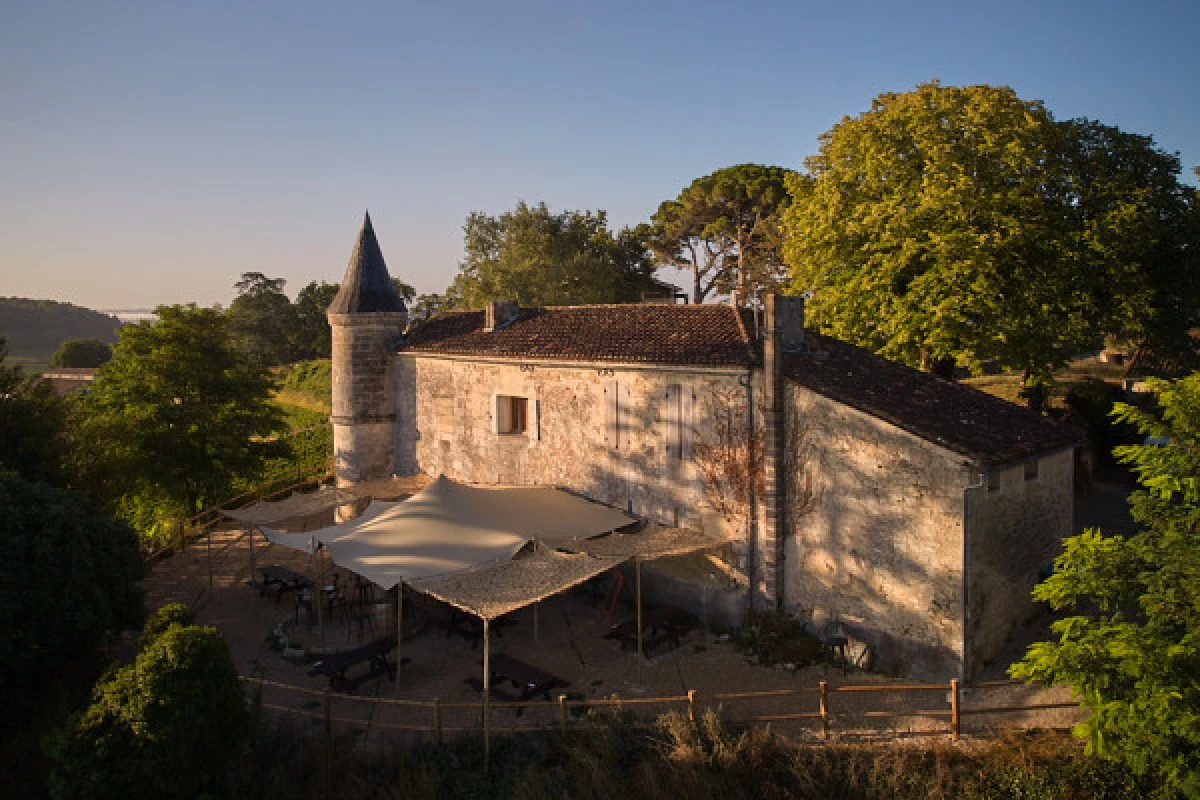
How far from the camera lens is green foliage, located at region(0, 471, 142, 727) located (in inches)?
461

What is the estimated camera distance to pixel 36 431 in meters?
16.4

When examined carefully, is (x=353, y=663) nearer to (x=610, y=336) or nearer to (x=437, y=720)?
(x=437, y=720)

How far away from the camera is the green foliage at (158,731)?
9828 mm

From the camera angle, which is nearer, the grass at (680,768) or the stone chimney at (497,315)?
the grass at (680,768)

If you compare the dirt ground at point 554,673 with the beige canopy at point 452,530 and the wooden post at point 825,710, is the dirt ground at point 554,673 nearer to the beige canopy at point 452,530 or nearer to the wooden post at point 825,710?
the wooden post at point 825,710

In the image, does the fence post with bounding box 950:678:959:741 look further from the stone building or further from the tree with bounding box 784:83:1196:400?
the tree with bounding box 784:83:1196:400

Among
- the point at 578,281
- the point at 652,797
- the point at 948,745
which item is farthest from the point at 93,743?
the point at 578,281

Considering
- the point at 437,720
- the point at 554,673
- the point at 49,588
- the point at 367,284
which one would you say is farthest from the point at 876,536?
the point at 367,284

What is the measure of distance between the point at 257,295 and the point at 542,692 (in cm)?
6434

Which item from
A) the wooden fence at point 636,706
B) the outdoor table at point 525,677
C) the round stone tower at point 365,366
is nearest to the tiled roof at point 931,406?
the wooden fence at point 636,706

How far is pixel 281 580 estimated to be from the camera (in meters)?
16.6

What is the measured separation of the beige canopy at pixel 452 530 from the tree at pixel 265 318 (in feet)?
167

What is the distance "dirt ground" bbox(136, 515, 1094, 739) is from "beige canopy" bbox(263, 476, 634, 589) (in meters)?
1.84

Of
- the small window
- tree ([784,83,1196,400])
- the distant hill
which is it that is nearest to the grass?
the small window
